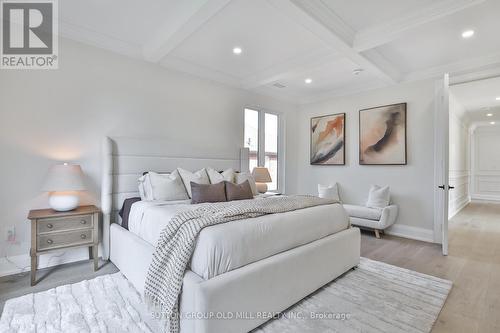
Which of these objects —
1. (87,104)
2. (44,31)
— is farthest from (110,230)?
(44,31)

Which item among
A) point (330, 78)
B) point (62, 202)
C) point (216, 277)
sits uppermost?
point (330, 78)

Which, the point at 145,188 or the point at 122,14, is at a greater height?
the point at 122,14

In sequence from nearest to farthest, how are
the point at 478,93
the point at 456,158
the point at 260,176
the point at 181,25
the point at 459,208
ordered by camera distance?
the point at 181,25, the point at 260,176, the point at 478,93, the point at 456,158, the point at 459,208

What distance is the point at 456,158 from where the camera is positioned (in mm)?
6137

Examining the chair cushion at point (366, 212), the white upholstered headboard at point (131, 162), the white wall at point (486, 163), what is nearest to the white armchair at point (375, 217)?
the chair cushion at point (366, 212)

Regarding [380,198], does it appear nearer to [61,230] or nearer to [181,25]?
[181,25]

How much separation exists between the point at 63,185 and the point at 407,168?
4764mm

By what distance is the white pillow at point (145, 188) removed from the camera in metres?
2.90

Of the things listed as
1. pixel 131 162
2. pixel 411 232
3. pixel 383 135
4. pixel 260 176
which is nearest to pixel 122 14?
pixel 131 162

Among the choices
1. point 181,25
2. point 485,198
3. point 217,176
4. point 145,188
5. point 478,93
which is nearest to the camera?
point 181,25

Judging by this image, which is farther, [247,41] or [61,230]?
[247,41]

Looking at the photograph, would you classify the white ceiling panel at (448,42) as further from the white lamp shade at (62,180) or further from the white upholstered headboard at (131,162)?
the white lamp shade at (62,180)

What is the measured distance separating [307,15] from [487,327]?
2883 millimetres

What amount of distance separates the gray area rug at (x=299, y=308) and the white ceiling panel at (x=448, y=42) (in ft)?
8.81
